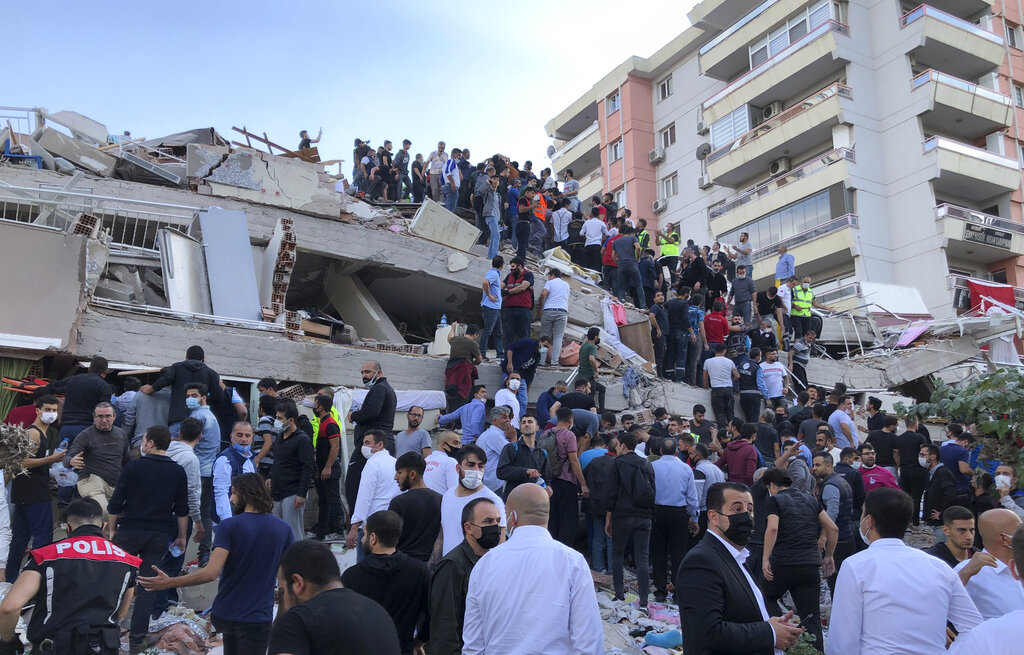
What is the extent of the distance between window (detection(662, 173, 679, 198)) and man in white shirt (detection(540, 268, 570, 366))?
28.1 meters

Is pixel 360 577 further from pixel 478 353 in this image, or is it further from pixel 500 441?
pixel 478 353

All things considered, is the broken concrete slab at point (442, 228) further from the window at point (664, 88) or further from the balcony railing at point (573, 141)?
the balcony railing at point (573, 141)

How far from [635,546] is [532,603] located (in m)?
4.63

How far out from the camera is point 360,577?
446 cm

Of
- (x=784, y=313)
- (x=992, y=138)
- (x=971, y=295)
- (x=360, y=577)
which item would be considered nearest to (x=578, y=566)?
(x=360, y=577)

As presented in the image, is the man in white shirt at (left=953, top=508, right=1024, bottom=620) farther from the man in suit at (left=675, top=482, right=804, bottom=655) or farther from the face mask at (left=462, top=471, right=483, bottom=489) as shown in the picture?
the face mask at (left=462, top=471, right=483, bottom=489)

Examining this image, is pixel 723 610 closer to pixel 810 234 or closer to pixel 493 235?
pixel 493 235

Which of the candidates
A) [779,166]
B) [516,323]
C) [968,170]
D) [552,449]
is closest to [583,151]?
[779,166]

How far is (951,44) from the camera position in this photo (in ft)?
103

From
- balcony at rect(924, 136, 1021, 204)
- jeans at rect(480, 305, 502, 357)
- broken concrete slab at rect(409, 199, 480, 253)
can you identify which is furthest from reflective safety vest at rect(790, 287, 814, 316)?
balcony at rect(924, 136, 1021, 204)

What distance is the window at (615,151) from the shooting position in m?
42.3

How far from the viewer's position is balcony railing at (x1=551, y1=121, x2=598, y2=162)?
147 feet

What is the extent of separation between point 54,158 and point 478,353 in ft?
27.0

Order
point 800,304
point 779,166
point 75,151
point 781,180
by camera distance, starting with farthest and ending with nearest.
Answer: point 779,166, point 781,180, point 800,304, point 75,151
